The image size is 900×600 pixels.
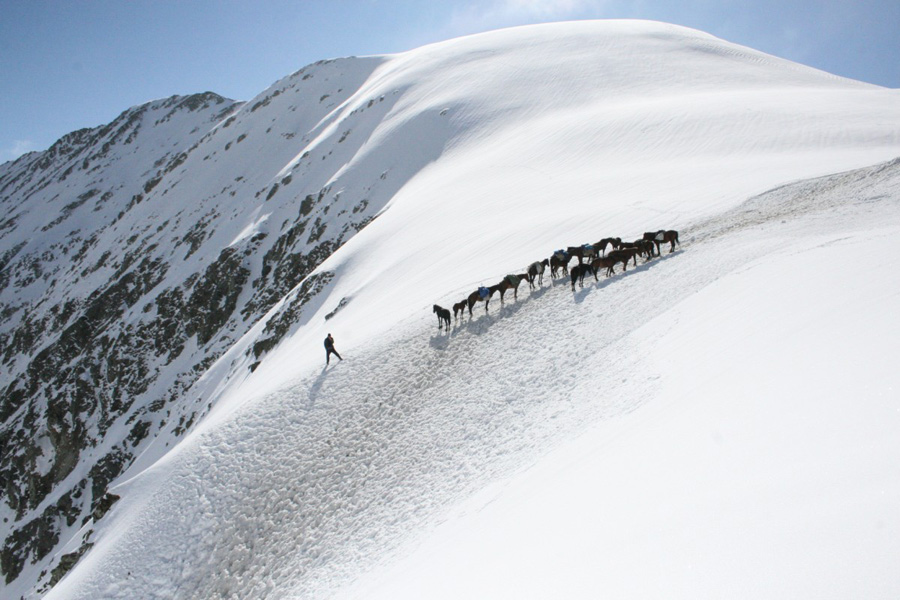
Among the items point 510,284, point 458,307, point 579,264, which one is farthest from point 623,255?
point 458,307

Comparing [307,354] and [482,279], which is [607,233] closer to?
[482,279]

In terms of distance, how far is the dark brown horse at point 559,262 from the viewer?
1689cm

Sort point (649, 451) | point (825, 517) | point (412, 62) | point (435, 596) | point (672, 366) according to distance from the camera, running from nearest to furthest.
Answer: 1. point (825, 517)
2. point (435, 596)
3. point (649, 451)
4. point (672, 366)
5. point (412, 62)

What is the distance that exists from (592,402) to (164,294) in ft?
181

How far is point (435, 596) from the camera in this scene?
5.94m

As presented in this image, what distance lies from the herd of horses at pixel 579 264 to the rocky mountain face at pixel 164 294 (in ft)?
48.6

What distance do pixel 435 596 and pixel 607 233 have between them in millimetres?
16440

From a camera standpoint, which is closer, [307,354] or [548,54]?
[307,354]

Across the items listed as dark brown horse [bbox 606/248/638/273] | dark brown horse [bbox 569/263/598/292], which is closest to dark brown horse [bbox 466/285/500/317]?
dark brown horse [bbox 569/263/598/292]

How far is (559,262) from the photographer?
17031mm

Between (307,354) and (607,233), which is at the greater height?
(607,233)

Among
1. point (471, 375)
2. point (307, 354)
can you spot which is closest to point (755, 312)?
point (471, 375)

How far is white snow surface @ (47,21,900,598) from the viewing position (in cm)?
431

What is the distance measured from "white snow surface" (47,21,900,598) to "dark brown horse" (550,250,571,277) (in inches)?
23.3
